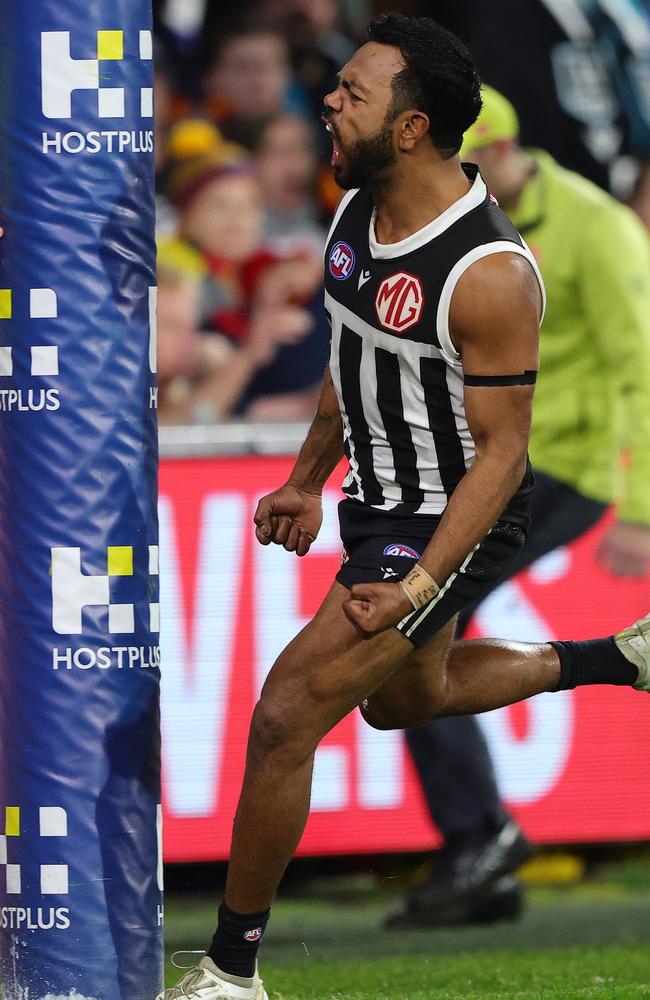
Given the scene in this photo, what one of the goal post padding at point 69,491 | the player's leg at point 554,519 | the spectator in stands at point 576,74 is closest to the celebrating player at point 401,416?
the goal post padding at point 69,491

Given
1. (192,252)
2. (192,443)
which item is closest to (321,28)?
(192,252)

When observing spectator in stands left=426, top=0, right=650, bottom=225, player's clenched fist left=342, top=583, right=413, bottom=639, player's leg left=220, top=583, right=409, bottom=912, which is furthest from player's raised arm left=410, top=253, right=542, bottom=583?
spectator in stands left=426, top=0, right=650, bottom=225

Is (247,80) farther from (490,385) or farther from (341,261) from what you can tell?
(490,385)

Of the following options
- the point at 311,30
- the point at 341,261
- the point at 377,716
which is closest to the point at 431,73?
the point at 341,261

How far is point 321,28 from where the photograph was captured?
6195 millimetres

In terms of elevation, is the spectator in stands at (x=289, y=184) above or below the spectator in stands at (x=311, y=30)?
below

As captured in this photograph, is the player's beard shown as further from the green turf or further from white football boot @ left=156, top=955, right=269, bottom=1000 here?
the green turf

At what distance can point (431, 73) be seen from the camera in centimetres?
371

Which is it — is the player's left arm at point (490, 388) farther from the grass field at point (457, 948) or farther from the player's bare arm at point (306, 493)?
the grass field at point (457, 948)

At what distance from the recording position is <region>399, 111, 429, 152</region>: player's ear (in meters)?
3.73

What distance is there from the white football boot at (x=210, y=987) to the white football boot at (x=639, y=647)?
4.21 ft

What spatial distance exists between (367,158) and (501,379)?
22.5 inches

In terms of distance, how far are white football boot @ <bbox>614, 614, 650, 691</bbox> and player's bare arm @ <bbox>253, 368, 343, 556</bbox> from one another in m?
0.85

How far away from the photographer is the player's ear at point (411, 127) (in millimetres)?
3734
